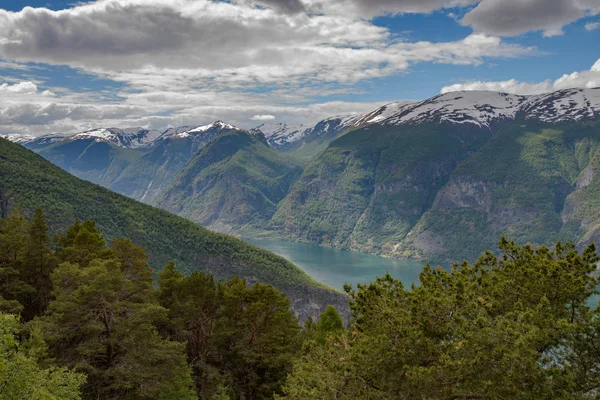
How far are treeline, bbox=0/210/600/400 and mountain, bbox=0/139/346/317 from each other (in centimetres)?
11308

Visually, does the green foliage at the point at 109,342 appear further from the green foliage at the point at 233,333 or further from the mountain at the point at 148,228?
the mountain at the point at 148,228

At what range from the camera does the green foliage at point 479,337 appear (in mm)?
15727

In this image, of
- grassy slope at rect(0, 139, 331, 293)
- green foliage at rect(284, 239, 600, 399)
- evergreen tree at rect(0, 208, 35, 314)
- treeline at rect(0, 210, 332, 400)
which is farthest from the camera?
grassy slope at rect(0, 139, 331, 293)

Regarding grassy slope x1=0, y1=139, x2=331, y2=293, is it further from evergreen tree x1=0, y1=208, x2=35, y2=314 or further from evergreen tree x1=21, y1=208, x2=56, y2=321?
evergreen tree x1=21, y1=208, x2=56, y2=321

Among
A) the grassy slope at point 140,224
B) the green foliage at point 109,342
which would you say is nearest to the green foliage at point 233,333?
the green foliage at point 109,342

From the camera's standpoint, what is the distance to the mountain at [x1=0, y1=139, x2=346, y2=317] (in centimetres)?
14525

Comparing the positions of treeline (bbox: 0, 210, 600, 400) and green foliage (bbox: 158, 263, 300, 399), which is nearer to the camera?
treeline (bbox: 0, 210, 600, 400)

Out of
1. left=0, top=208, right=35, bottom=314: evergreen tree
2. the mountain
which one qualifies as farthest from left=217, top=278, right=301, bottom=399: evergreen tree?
the mountain

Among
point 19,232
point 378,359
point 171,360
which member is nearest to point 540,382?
point 378,359

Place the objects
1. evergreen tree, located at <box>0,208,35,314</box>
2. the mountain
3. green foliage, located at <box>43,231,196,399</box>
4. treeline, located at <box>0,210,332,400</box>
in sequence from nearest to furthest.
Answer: green foliage, located at <box>43,231,196,399</box>, treeline, located at <box>0,210,332,400</box>, evergreen tree, located at <box>0,208,35,314</box>, the mountain

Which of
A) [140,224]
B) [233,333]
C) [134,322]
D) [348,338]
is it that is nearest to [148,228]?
[140,224]

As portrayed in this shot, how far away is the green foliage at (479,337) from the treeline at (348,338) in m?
0.05

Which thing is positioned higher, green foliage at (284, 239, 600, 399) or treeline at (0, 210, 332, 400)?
green foliage at (284, 239, 600, 399)

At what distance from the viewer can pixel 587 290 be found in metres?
18.1
